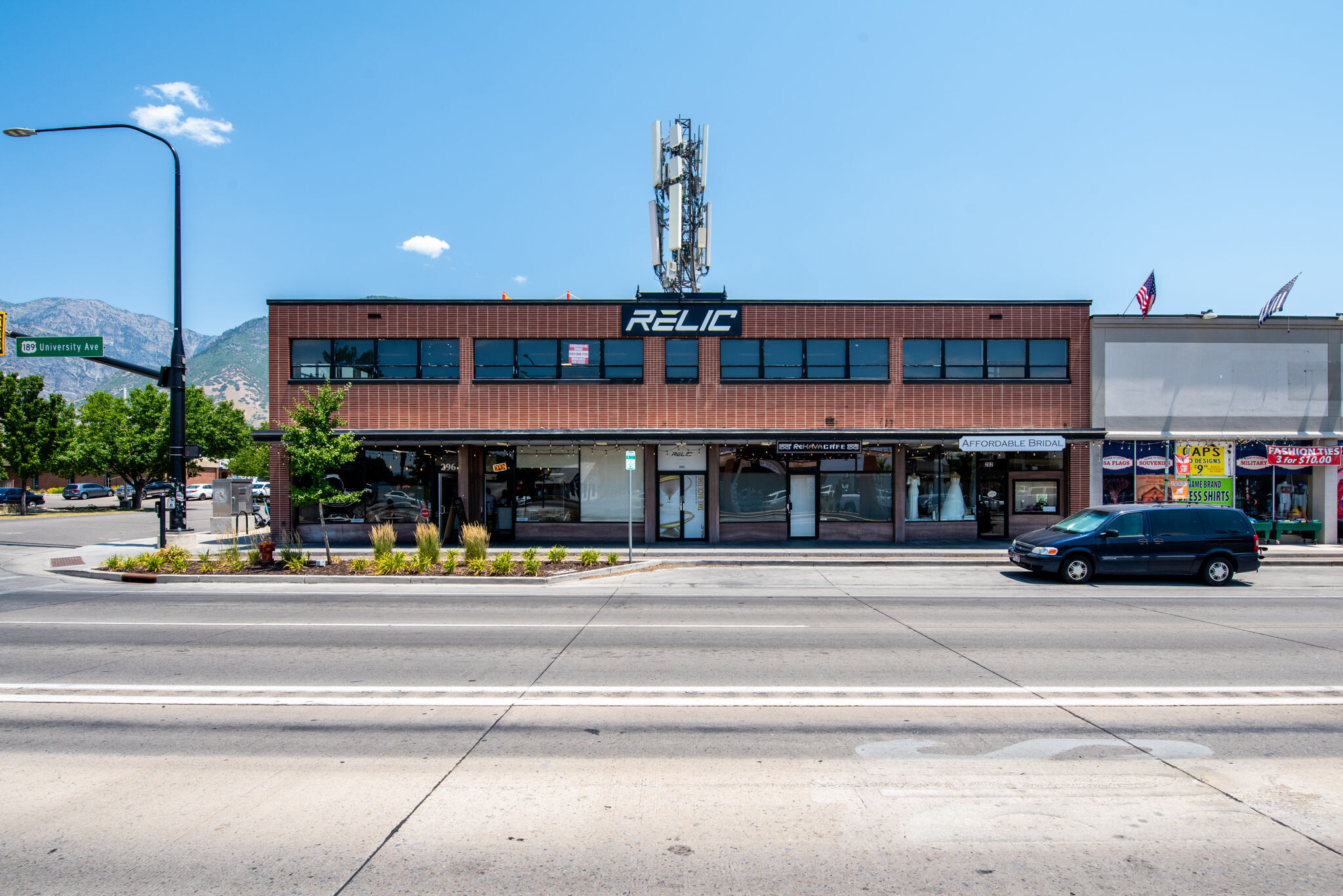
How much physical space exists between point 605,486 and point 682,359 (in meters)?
4.82

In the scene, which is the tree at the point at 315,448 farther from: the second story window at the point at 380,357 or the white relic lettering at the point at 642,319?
the white relic lettering at the point at 642,319

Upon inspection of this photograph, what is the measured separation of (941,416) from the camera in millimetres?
22000

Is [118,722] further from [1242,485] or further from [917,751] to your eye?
[1242,485]

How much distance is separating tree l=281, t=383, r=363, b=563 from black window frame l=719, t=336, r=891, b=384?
11166 millimetres

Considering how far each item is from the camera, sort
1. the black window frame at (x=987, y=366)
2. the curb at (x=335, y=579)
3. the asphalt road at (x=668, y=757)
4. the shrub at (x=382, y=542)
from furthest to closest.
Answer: the black window frame at (x=987, y=366)
the shrub at (x=382, y=542)
the curb at (x=335, y=579)
the asphalt road at (x=668, y=757)

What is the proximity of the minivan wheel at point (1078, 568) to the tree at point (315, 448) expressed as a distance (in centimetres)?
1735

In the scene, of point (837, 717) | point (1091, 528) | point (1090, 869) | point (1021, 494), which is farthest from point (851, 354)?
point (1090, 869)

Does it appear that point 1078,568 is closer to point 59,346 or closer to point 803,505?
point 803,505

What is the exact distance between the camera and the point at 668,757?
18.0ft

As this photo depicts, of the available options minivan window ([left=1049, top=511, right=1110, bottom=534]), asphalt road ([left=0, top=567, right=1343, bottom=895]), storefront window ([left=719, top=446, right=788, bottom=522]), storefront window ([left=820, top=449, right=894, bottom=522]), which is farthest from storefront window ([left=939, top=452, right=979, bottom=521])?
asphalt road ([left=0, top=567, right=1343, bottom=895])

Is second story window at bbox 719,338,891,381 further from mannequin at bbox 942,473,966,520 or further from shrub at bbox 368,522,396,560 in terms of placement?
shrub at bbox 368,522,396,560

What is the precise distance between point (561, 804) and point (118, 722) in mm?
4598

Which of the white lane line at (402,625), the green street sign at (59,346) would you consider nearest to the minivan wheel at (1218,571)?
the white lane line at (402,625)

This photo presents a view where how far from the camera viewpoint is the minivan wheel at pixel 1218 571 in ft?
51.5
